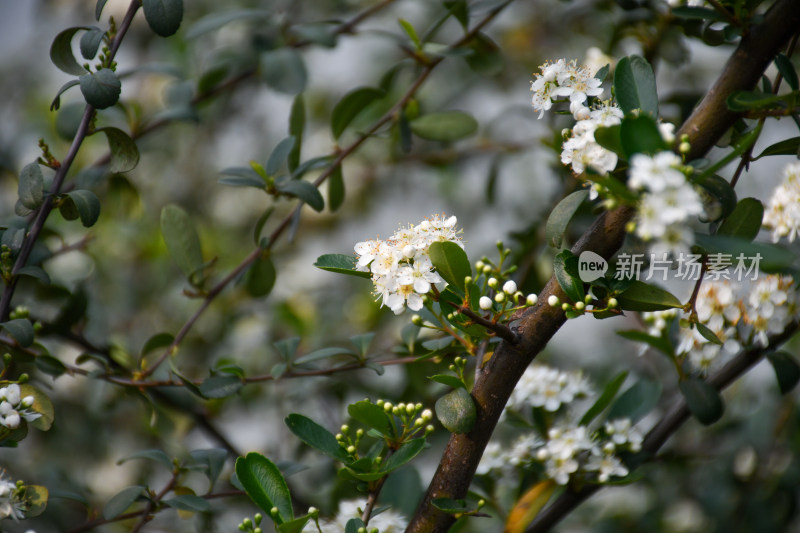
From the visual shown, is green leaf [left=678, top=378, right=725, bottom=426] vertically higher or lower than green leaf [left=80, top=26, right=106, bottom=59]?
lower

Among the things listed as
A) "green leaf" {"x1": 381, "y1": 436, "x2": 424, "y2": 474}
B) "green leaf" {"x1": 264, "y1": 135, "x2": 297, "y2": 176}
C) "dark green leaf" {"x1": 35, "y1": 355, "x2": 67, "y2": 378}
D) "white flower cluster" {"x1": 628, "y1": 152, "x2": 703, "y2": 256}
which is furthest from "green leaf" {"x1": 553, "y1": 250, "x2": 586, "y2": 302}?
"dark green leaf" {"x1": 35, "y1": 355, "x2": 67, "y2": 378}

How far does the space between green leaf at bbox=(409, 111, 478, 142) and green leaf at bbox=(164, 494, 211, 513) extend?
2.63 ft

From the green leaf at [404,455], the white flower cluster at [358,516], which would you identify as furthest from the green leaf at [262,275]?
the green leaf at [404,455]

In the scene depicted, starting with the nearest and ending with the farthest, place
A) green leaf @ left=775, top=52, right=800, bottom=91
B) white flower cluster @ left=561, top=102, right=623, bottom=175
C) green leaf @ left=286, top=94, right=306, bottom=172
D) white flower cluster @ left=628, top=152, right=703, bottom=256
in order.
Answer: white flower cluster @ left=628, top=152, right=703, bottom=256 < white flower cluster @ left=561, top=102, right=623, bottom=175 < green leaf @ left=775, top=52, right=800, bottom=91 < green leaf @ left=286, top=94, right=306, bottom=172

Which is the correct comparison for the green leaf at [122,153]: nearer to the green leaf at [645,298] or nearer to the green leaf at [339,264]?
the green leaf at [339,264]

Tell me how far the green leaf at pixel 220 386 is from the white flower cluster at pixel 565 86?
2.03 feet

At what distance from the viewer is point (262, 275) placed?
53.2 inches

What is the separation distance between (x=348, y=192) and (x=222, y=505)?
125cm

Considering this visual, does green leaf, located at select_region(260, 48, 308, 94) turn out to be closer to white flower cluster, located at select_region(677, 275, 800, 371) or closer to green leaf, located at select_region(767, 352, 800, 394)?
white flower cluster, located at select_region(677, 275, 800, 371)

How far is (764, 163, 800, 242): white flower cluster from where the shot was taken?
1122 millimetres

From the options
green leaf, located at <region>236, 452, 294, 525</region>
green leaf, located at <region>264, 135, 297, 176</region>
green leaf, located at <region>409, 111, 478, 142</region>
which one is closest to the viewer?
green leaf, located at <region>236, 452, 294, 525</region>

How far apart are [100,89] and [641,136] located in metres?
0.67

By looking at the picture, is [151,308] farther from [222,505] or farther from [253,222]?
[222,505]

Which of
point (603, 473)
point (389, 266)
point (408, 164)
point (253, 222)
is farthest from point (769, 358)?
point (253, 222)
